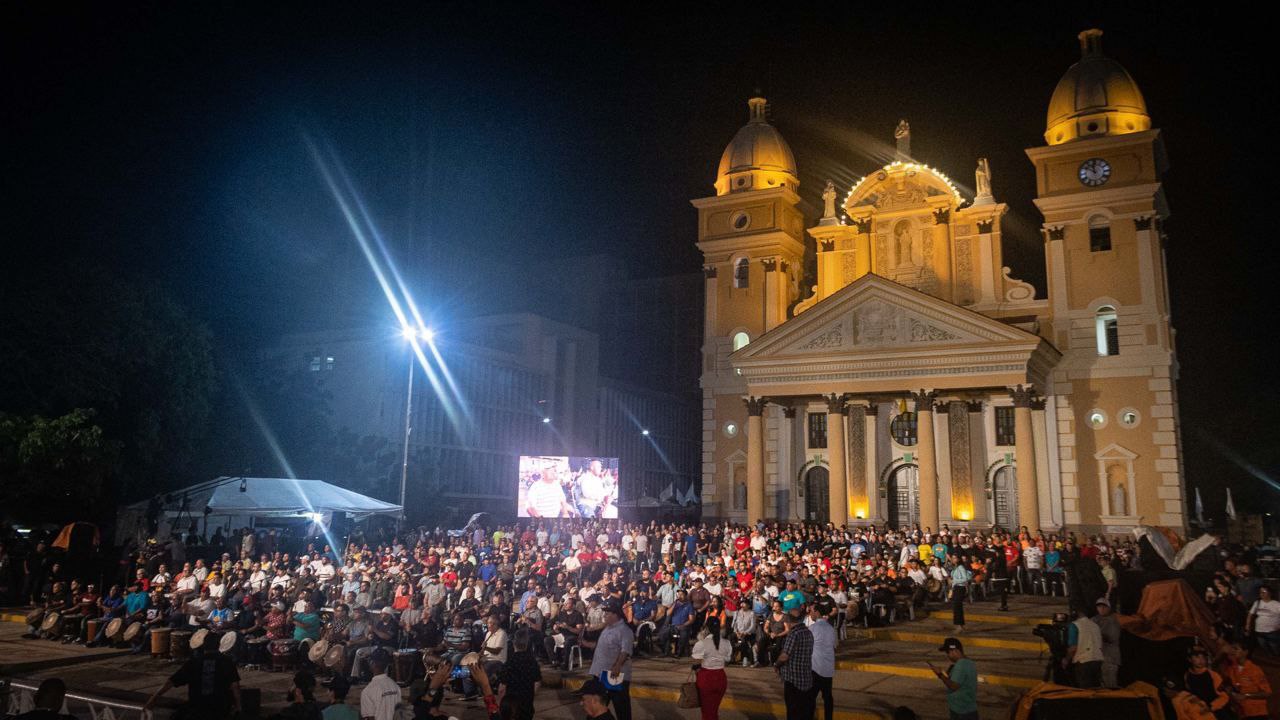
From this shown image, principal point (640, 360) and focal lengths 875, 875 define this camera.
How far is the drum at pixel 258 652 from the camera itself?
1584 centimetres

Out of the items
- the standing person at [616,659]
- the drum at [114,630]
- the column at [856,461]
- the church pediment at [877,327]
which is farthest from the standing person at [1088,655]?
the column at [856,461]

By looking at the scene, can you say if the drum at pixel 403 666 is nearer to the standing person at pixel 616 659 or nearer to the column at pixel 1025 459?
the standing person at pixel 616 659

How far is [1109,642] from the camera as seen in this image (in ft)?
36.6

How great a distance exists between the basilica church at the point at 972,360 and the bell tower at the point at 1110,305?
60 millimetres

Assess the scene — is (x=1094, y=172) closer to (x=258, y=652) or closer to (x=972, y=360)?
(x=972, y=360)

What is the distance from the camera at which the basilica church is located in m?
30.3

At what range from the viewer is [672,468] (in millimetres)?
69562

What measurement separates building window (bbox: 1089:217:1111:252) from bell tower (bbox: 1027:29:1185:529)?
38 millimetres

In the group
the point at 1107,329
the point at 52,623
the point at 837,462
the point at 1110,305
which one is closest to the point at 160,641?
the point at 52,623

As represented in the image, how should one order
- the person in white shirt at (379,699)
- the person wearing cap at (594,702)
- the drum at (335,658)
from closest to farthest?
1. the person wearing cap at (594,702)
2. the person in white shirt at (379,699)
3. the drum at (335,658)

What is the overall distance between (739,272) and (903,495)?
11897 millimetres

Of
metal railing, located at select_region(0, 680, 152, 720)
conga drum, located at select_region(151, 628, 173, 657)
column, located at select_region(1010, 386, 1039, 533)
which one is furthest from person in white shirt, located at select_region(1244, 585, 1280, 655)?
conga drum, located at select_region(151, 628, 173, 657)

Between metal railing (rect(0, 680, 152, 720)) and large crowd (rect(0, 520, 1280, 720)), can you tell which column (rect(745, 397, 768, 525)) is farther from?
metal railing (rect(0, 680, 152, 720))

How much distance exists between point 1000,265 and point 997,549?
52.8 ft
